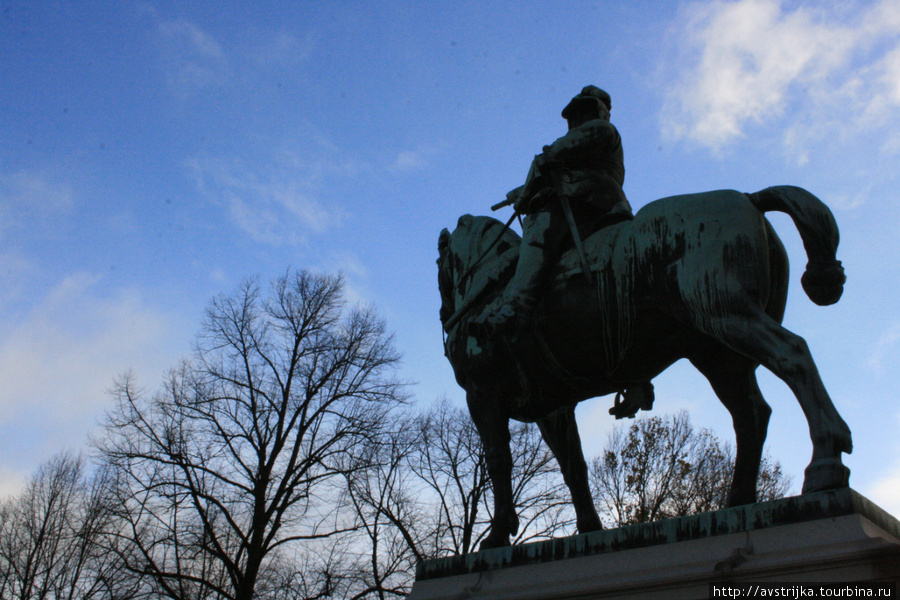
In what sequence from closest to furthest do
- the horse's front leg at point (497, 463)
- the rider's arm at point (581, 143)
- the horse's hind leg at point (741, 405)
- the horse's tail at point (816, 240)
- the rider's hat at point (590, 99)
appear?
the horse's tail at point (816, 240)
the horse's hind leg at point (741, 405)
the horse's front leg at point (497, 463)
the rider's arm at point (581, 143)
the rider's hat at point (590, 99)

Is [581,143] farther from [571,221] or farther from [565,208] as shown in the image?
[571,221]

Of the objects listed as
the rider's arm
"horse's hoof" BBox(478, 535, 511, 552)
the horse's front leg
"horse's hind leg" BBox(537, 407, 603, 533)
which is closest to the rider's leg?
the rider's arm

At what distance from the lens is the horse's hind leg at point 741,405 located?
4297 mm

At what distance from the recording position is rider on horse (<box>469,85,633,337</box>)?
4.73 m

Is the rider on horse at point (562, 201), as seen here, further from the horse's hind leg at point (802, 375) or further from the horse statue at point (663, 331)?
the horse's hind leg at point (802, 375)

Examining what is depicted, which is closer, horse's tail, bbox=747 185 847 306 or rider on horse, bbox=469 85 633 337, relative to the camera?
horse's tail, bbox=747 185 847 306

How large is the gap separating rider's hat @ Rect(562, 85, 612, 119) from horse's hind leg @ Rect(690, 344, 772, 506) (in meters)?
2.06

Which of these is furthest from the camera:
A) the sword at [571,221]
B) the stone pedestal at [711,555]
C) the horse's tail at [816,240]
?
the sword at [571,221]

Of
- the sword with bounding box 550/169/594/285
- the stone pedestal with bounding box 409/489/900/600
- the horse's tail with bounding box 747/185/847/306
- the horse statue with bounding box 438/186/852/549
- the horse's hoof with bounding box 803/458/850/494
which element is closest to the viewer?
the stone pedestal with bounding box 409/489/900/600

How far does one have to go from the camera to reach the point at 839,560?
119 inches

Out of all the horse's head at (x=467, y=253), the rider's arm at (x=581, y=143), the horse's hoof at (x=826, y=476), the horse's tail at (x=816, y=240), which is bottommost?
the horse's hoof at (x=826, y=476)

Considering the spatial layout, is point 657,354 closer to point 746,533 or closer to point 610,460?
point 746,533

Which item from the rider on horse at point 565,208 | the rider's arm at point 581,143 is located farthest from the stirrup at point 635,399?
the rider's arm at point 581,143

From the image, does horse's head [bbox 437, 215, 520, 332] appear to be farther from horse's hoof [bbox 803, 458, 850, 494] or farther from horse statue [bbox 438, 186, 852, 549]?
horse's hoof [bbox 803, 458, 850, 494]
